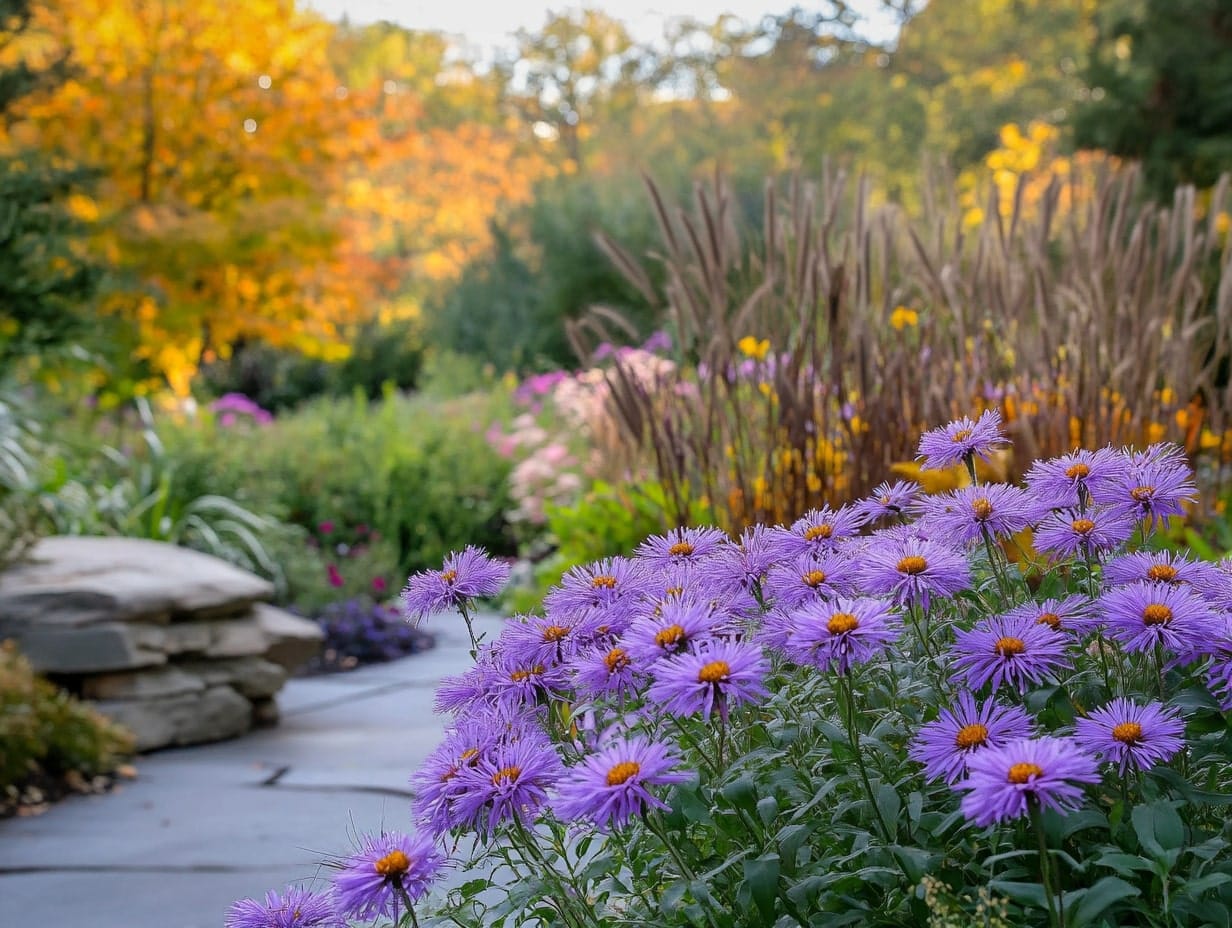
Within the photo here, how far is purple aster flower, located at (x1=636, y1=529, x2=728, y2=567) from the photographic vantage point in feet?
5.19

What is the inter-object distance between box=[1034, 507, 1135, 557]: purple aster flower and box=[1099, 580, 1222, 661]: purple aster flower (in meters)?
→ 0.14

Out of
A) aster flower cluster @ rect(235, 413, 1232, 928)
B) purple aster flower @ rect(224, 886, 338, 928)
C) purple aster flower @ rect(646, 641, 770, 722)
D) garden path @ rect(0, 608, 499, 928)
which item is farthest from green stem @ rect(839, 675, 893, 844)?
garden path @ rect(0, 608, 499, 928)

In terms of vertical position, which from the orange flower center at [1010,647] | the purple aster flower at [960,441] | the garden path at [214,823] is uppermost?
the purple aster flower at [960,441]

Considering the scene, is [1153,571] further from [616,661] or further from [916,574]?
[616,661]

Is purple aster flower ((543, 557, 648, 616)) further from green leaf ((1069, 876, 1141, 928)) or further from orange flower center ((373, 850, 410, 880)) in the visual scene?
green leaf ((1069, 876, 1141, 928))

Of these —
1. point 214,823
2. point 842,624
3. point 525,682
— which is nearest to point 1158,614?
point 842,624

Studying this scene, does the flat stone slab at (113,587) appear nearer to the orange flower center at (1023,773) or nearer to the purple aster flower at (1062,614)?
the purple aster flower at (1062,614)

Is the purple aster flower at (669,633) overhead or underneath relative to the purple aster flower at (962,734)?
overhead

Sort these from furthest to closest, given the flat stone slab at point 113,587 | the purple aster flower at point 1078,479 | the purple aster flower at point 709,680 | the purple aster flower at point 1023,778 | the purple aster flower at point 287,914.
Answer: the flat stone slab at point 113,587, the purple aster flower at point 1078,479, the purple aster flower at point 287,914, the purple aster flower at point 709,680, the purple aster flower at point 1023,778

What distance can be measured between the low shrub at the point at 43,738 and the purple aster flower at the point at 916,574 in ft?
10.6

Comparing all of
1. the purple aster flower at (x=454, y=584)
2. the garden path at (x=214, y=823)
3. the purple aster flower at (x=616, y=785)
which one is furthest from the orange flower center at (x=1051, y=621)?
the garden path at (x=214, y=823)

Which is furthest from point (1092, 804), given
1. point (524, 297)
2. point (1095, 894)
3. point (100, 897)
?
point (524, 297)

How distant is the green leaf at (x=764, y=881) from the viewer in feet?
3.67

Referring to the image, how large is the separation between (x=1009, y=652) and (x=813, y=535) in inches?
15.6
